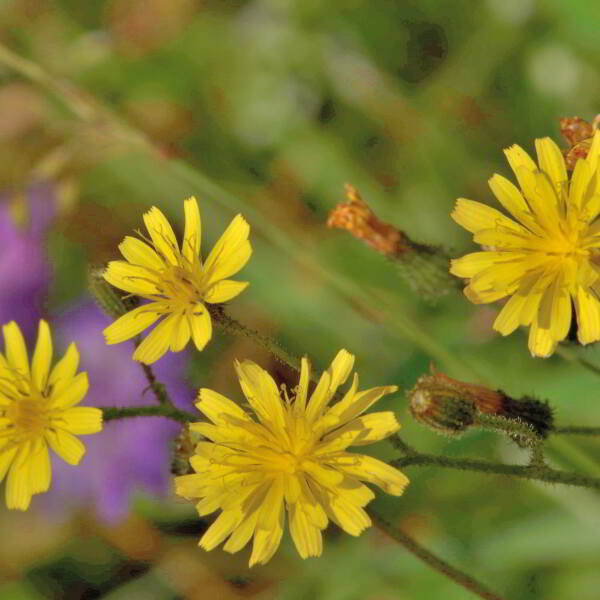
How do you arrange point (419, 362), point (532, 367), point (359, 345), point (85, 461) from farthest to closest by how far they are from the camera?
point (85, 461), point (359, 345), point (532, 367), point (419, 362)

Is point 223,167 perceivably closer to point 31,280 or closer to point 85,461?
point 31,280

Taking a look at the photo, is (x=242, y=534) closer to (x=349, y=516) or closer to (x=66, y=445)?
(x=349, y=516)

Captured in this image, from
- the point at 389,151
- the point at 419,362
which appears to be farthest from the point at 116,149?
the point at 419,362

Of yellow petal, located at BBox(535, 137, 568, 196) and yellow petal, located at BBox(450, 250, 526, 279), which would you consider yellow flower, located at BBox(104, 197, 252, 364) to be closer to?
yellow petal, located at BBox(450, 250, 526, 279)

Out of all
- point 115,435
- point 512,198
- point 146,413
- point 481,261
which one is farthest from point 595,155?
point 115,435

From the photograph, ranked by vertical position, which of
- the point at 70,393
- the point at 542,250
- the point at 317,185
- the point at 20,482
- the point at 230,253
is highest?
the point at 317,185

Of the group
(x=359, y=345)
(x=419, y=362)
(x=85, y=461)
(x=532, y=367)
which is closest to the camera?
(x=419, y=362)
